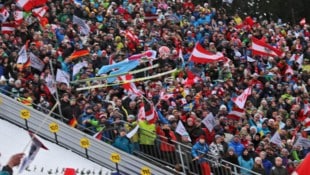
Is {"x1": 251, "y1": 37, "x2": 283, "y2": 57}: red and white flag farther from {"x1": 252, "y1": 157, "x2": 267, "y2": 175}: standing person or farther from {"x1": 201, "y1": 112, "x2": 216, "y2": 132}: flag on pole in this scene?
{"x1": 252, "y1": 157, "x2": 267, "y2": 175}: standing person

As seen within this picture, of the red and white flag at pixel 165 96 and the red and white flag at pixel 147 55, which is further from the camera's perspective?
the red and white flag at pixel 147 55

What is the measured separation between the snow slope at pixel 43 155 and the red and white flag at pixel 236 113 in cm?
450

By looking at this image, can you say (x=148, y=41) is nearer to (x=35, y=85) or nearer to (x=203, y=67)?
(x=203, y=67)

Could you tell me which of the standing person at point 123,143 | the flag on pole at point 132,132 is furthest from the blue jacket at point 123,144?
the flag on pole at point 132,132

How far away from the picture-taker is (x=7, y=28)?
22766mm

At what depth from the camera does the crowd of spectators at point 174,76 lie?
1881 centimetres

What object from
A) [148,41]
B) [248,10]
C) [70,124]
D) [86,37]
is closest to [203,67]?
[148,41]

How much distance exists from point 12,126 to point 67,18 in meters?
7.08

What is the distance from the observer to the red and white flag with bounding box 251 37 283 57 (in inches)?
1039

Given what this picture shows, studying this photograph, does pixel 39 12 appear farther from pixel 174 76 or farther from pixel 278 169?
pixel 278 169

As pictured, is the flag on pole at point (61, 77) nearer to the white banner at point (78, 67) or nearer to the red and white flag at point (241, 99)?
the white banner at point (78, 67)

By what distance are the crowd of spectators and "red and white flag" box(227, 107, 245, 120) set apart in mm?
180

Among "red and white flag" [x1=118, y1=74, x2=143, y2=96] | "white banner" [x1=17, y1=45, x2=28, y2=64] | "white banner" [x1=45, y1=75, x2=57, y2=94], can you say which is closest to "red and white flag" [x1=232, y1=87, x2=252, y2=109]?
"red and white flag" [x1=118, y1=74, x2=143, y2=96]

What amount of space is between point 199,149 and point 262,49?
890 centimetres
